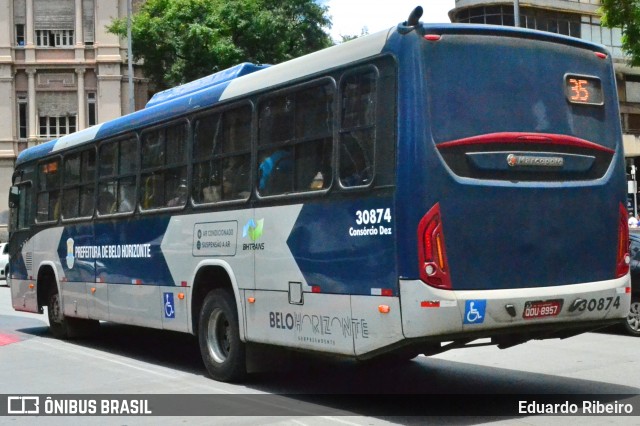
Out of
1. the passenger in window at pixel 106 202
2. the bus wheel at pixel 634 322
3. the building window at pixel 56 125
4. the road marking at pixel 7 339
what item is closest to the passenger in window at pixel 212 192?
the passenger in window at pixel 106 202

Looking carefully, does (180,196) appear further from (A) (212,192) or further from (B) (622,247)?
(B) (622,247)

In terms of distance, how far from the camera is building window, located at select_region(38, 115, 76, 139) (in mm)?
49469

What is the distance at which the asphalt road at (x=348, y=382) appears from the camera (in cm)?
831

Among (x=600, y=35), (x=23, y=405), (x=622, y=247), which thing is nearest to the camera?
(x=622, y=247)

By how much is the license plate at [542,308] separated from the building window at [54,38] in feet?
149

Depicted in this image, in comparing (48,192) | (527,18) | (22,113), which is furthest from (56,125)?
(48,192)

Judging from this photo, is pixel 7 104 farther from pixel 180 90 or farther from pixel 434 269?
pixel 434 269

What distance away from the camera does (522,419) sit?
785 cm

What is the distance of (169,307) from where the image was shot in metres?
11.2

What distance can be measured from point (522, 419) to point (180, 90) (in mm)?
6184

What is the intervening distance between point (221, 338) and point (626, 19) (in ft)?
38.5

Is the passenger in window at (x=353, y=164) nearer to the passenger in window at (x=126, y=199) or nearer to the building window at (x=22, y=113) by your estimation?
the passenger in window at (x=126, y=199)

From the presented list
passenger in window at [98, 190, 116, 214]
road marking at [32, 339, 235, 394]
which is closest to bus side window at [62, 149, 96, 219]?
passenger in window at [98, 190, 116, 214]

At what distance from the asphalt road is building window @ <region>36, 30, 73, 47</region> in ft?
Answer: 126
